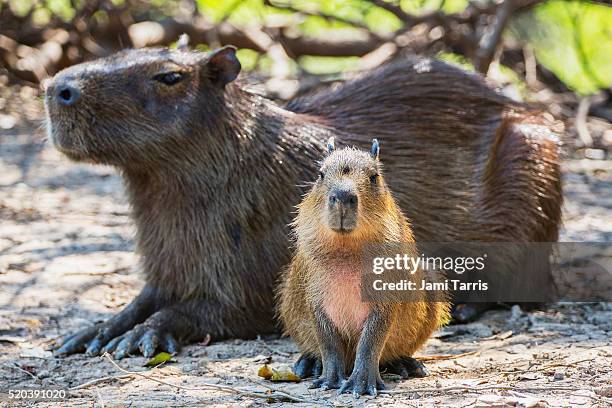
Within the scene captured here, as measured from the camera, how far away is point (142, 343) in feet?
16.4

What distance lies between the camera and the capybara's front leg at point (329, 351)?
13.3ft

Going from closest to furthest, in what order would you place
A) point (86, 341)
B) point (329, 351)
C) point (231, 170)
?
point (329, 351), point (86, 341), point (231, 170)

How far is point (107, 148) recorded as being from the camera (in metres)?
5.19

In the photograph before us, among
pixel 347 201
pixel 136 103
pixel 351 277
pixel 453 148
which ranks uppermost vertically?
pixel 136 103

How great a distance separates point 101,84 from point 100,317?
48.7 inches

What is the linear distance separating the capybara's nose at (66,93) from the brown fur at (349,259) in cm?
145

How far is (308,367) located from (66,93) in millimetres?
1800

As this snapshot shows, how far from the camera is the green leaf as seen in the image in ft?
15.7

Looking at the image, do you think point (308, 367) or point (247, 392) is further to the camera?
point (308, 367)

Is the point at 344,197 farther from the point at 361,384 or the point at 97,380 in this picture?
the point at 97,380

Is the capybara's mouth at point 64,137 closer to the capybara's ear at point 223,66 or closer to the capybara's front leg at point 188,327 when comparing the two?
the capybara's ear at point 223,66

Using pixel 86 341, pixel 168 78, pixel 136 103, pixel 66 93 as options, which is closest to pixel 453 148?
pixel 168 78

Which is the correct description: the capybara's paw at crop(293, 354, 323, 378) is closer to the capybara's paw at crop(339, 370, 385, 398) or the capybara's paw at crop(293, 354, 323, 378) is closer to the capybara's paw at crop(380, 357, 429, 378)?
the capybara's paw at crop(380, 357, 429, 378)

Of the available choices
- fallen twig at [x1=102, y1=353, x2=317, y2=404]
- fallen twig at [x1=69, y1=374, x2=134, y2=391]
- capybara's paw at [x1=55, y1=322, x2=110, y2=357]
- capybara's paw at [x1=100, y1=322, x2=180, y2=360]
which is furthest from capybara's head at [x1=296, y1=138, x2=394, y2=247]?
capybara's paw at [x1=55, y1=322, x2=110, y2=357]
